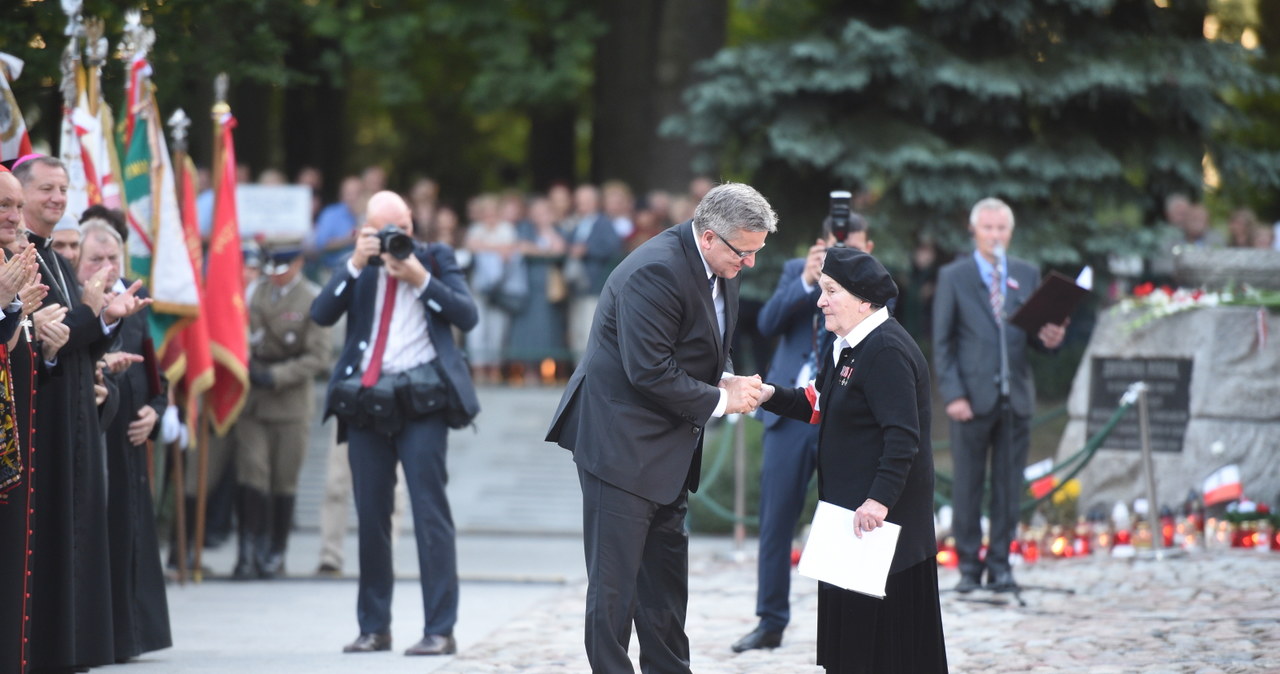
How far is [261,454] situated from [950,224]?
21.9ft

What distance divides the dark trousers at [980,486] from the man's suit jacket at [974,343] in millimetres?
138

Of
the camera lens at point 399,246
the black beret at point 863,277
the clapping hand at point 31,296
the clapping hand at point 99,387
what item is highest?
the camera lens at point 399,246

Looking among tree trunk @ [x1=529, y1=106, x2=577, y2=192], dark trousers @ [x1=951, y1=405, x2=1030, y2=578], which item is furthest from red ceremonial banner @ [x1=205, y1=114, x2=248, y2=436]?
tree trunk @ [x1=529, y1=106, x2=577, y2=192]

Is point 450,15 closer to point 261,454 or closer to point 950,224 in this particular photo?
point 950,224

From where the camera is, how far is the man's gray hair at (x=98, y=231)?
771 cm

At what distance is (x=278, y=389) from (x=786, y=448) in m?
4.71

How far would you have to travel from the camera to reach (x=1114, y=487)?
12.1 metres

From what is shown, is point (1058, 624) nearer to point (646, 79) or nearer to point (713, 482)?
point (713, 482)

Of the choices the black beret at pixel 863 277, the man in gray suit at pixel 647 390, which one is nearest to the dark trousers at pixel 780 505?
the man in gray suit at pixel 647 390

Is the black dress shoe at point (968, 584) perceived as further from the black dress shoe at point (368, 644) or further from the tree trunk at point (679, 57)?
the tree trunk at point (679, 57)

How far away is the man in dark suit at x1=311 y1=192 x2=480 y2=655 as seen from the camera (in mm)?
7715

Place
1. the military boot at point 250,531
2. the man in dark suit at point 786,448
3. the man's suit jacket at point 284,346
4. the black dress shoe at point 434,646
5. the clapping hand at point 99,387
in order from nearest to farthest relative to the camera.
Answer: the clapping hand at point 99,387, the black dress shoe at point 434,646, the man in dark suit at point 786,448, the military boot at point 250,531, the man's suit jacket at point 284,346

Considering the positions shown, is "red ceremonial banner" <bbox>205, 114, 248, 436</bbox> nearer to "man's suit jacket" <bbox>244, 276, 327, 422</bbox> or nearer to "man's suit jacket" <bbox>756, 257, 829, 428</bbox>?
"man's suit jacket" <bbox>244, 276, 327, 422</bbox>

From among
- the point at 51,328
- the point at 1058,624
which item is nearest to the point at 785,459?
the point at 1058,624
